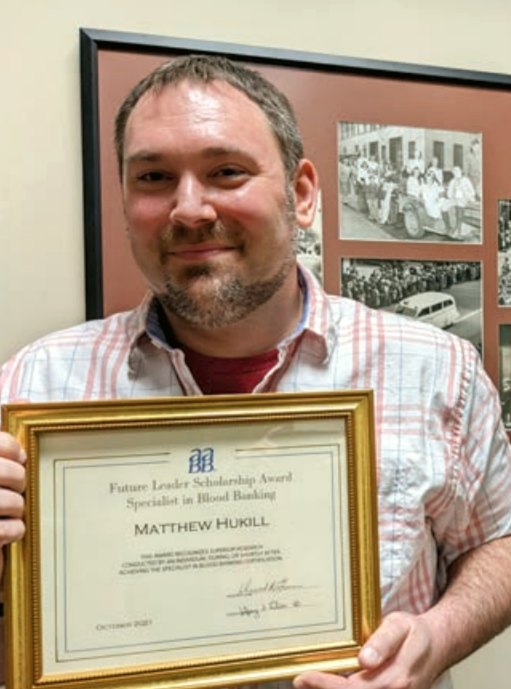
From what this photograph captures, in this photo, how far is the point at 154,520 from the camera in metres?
0.67

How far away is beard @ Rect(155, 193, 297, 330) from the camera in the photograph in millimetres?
791

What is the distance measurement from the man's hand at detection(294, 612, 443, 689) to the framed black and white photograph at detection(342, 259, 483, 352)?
20.4 inches

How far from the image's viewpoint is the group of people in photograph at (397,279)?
1115 mm

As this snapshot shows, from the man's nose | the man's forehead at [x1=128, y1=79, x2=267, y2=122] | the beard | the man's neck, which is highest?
the man's forehead at [x1=128, y1=79, x2=267, y2=122]

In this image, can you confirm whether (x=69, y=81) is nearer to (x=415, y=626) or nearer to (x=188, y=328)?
(x=188, y=328)

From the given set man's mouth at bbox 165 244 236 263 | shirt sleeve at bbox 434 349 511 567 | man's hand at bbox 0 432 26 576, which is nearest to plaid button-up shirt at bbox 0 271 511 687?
shirt sleeve at bbox 434 349 511 567

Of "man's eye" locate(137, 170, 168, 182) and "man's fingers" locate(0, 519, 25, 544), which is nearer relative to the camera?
"man's fingers" locate(0, 519, 25, 544)

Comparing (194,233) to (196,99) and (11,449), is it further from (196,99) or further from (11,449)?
(11,449)

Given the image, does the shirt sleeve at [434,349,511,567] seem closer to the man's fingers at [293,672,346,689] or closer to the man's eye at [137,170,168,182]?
the man's fingers at [293,672,346,689]

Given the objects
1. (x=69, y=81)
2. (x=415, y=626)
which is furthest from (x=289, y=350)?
(x=69, y=81)

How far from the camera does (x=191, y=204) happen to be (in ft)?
2.52

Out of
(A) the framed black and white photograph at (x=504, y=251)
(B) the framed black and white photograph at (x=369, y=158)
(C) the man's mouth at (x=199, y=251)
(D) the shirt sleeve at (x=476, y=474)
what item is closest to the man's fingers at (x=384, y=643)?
(D) the shirt sleeve at (x=476, y=474)

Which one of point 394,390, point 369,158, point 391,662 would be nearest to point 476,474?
point 394,390

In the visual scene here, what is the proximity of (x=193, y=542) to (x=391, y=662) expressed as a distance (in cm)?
23
